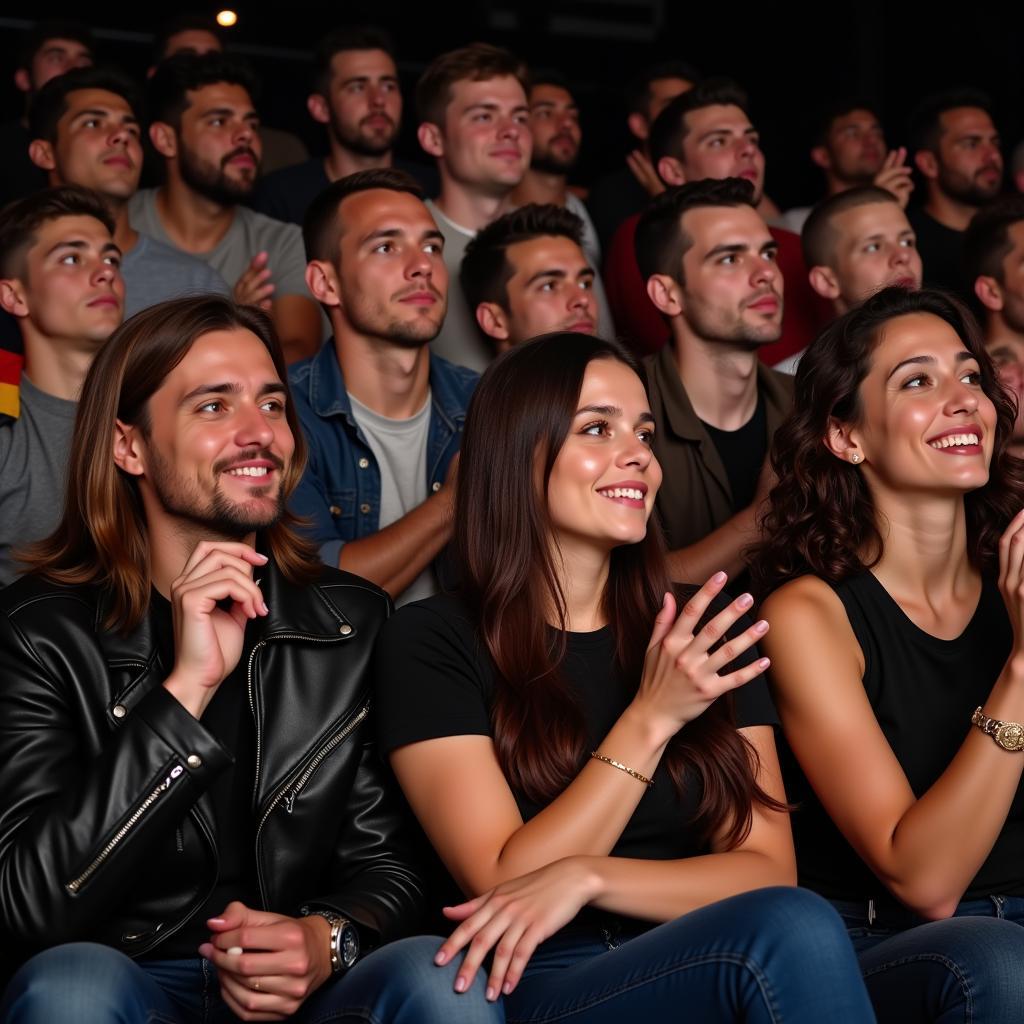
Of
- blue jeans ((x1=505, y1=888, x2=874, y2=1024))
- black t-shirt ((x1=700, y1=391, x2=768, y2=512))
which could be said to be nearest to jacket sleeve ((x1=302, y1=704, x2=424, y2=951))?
blue jeans ((x1=505, y1=888, x2=874, y2=1024))

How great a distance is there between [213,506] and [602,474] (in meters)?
0.56

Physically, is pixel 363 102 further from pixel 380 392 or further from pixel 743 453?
pixel 743 453

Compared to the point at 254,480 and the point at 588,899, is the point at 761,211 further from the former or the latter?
the point at 588,899

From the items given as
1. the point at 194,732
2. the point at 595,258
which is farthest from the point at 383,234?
the point at 194,732

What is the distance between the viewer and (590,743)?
208 cm

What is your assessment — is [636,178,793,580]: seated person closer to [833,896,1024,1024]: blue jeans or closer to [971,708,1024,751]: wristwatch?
[971,708,1024,751]: wristwatch

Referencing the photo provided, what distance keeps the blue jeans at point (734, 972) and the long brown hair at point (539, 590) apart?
279mm

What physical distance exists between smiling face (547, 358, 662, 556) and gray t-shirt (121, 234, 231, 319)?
76.3 inches

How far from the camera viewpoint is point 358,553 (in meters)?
2.96

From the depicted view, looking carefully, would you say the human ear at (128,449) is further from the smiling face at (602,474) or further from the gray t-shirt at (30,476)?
the gray t-shirt at (30,476)

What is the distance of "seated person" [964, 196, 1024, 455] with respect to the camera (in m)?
3.89

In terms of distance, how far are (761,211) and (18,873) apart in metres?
3.93

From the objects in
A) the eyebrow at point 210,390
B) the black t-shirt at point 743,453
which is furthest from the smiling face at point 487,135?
the eyebrow at point 210,390

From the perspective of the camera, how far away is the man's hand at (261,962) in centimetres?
177
